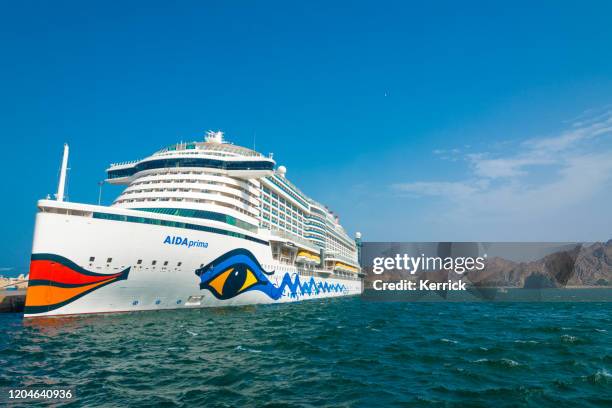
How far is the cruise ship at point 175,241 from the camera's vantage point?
71.7 feet

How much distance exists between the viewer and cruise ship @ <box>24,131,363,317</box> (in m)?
21.8

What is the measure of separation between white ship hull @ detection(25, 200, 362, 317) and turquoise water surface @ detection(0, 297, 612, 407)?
1.90 meters

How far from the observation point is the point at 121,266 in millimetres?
23234

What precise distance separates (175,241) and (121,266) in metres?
3.76

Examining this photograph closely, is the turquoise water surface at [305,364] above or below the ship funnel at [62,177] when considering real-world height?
below

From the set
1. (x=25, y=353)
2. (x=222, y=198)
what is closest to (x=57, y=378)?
(x=25, y=353)

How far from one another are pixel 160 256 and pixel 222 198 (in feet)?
30.2

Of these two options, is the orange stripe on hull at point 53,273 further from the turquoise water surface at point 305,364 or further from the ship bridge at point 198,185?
the ship bridge at point 198,185

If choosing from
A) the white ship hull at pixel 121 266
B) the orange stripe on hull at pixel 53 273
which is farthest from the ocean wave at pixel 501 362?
the orange stripe on hull at pixel 53 273

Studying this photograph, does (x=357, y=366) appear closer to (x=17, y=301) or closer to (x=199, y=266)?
(x=199, y=266)

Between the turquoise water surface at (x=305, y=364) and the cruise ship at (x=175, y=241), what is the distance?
9.81 feet

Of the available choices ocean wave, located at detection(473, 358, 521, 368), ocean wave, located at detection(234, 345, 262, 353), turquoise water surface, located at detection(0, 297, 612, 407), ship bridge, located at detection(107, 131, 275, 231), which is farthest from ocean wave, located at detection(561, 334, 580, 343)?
ship bridge, located at detection(107, 131, 275, 231)

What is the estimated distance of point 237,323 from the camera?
Result: 2225 cm

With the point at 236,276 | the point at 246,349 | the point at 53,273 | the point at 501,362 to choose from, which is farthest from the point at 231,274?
the point at 501,362
